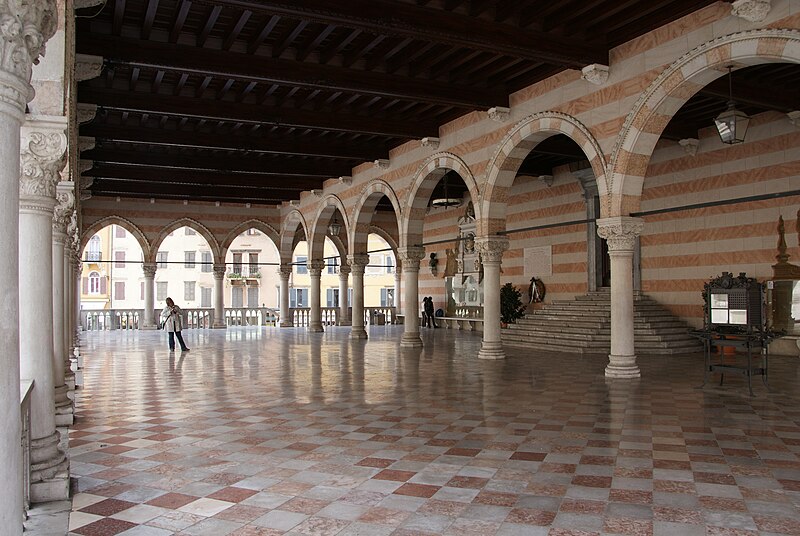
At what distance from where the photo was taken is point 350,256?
20156 mm

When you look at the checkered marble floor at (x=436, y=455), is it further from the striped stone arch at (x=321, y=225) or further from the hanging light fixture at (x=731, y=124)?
the striped stone arch at (x=321, y=225)

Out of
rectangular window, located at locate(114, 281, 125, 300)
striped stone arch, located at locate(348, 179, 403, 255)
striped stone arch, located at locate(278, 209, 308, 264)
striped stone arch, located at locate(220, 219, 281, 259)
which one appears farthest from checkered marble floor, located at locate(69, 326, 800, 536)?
rectangular window, located at locate(114, 281, 125, 300)

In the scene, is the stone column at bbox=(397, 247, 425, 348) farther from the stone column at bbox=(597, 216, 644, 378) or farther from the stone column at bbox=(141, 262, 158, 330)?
the stone column at bbox=(141, 262, 158, 330)

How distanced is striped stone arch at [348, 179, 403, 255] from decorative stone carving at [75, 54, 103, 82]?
944cm

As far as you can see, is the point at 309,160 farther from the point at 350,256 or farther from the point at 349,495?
the point at 349,495

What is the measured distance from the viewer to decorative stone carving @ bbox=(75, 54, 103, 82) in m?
9.27

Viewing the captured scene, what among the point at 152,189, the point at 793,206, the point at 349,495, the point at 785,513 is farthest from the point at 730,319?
the point at 152,189

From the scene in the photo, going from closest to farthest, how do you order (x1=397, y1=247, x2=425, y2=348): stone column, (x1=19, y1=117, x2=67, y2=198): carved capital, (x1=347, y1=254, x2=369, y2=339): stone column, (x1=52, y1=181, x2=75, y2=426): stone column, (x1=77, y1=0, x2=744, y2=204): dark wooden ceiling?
(x1=19, y1=117, x2=67, y2=198): carved capital < (x1=52, y1=181, x2=75, y2=426): stone column < (x1=77, y1=0, x2=744, y2=204): dark wooden ceiling < (x1=397, y1=247, x2=425, y2=348): stone column < (x1=347, y1=254, x2=369, y2=339): stone column

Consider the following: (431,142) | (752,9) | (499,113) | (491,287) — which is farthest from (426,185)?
(752,9)

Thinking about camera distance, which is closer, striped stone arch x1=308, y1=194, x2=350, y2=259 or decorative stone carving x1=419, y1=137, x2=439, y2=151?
decorative stone carving x1=419, y1=137, x2=439, y2=151

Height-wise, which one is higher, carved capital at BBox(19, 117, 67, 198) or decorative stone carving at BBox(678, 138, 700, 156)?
decorative stone carving at BBox(678, 138, 700, 156)

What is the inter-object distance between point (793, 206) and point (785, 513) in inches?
426

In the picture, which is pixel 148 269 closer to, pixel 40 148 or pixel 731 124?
pixel 731 124

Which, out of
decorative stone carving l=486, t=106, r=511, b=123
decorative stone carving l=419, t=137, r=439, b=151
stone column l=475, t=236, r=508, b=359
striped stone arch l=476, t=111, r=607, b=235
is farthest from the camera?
decorative stone carving l=419, t=137, r=439, b=151
